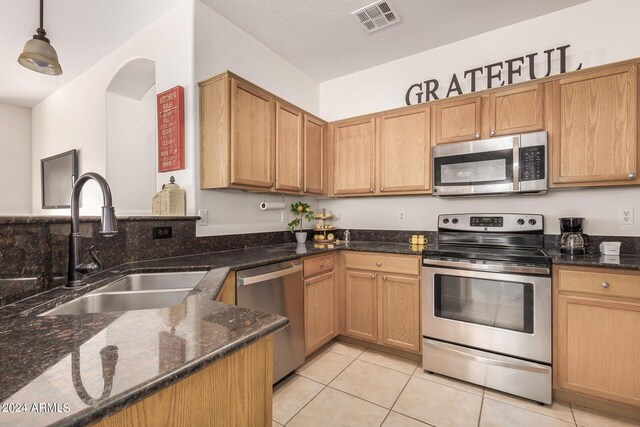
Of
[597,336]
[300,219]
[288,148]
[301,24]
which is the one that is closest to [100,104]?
[288,148]

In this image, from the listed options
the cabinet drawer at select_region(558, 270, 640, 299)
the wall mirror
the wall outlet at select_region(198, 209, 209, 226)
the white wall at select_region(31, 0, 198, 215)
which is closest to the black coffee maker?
the cabinet drawer at select_region(558, 270, 640, 299)

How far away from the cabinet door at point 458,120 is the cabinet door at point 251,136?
1498mm

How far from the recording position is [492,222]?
2.48 metres

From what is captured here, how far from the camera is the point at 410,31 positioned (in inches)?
106

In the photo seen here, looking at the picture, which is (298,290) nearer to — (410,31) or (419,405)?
(419,405)

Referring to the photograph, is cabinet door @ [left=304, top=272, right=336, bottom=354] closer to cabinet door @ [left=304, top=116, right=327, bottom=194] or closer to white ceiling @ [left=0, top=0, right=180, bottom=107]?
cabinet door @ [left=304, top=116, right=327, bottom=194]

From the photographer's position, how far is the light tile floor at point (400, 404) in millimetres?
1735

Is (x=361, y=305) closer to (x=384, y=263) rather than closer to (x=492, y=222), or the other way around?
(x=384, y=263)

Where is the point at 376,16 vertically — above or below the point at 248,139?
above

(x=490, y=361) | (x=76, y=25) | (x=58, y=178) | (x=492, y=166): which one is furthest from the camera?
(x=58, y=178)

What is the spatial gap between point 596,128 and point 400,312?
1.95m

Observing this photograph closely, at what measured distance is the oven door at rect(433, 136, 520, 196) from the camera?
2289 mm

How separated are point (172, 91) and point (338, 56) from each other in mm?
1727

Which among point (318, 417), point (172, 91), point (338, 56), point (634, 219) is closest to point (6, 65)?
point (172, 91)
